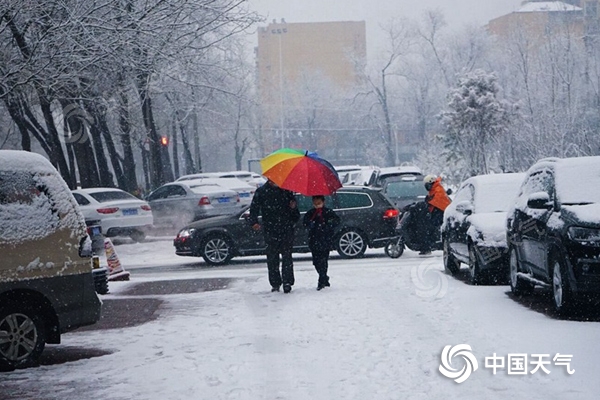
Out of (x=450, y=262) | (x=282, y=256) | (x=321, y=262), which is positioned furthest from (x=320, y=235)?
(x=450, y=262)

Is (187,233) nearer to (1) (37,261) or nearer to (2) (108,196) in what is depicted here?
(2) (108,196)

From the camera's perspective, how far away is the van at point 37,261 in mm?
8711

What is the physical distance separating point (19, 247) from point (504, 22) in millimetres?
86179

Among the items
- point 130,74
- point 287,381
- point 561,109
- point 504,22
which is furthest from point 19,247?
point 504,22

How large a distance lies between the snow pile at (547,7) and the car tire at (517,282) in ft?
172

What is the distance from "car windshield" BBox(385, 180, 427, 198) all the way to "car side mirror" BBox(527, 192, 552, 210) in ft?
49.2

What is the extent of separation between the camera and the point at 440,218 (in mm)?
19406

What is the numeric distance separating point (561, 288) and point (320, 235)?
4.52 meters

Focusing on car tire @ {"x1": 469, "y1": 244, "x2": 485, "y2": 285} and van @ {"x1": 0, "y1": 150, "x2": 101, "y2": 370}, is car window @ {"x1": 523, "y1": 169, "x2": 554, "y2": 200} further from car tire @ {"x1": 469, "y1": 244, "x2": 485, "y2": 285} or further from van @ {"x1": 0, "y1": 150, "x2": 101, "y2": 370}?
van @ {"x1": 0, "y1": 150, "x2": 101, "y2": 370}

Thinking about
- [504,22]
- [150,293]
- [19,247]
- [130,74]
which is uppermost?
[504,22]

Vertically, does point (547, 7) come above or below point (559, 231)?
above

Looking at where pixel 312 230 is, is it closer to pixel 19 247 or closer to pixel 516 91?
pixel 19 247

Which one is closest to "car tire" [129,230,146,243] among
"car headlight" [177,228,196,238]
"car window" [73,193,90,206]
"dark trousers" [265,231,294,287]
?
"car window" [73,193,90,206]

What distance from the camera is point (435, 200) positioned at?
1916 centimetres
